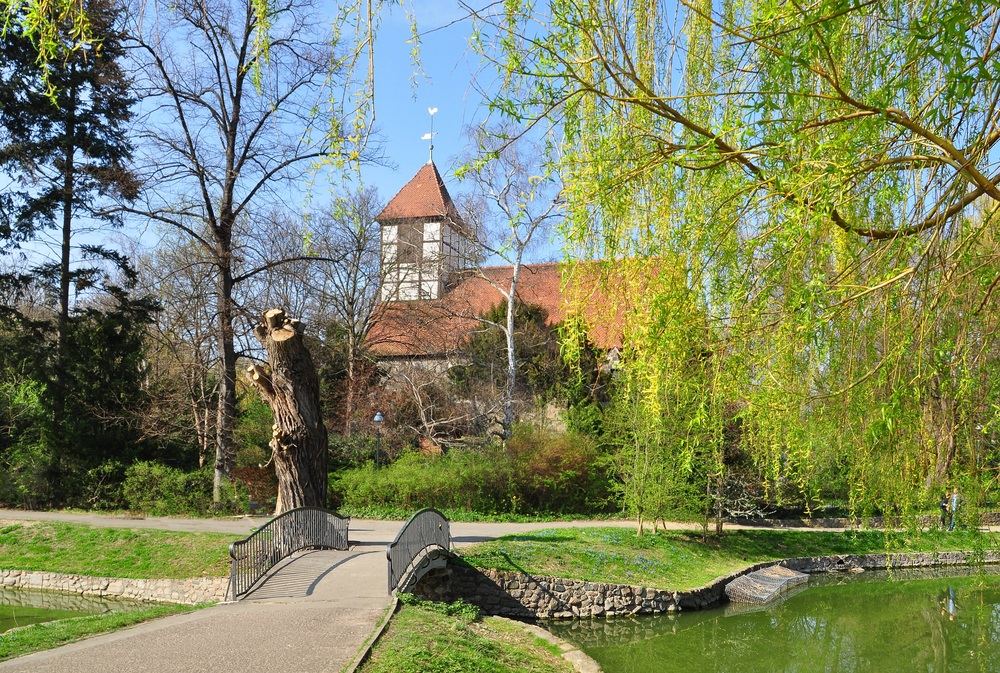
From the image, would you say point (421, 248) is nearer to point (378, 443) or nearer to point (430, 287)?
point (430, 287)

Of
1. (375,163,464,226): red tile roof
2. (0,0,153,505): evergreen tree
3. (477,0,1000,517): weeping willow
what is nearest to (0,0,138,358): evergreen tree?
(0,0,153,505): evergreen tree

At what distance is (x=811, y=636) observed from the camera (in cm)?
1452

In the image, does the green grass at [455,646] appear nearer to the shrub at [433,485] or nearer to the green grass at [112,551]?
the green grass at [112,551]

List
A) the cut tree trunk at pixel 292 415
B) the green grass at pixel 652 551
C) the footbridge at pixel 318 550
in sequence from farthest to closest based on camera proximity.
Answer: the green grass at pixel 652 551, the cut tree trunk at pixel 292 415, the footbridge at pixel 318 550

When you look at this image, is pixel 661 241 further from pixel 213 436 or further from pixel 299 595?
pixel 213 436

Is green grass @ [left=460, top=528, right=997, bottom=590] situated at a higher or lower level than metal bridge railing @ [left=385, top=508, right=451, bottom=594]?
lower

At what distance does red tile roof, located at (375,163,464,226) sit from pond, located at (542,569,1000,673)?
16871 mm

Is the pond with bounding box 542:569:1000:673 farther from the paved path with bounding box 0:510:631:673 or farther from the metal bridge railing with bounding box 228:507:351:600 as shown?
the metal bridge railing with bounding box 228:507:351:600

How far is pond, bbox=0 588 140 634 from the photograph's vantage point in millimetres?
12875

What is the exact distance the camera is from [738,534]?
22125mm

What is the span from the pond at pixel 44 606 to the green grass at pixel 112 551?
0.57m

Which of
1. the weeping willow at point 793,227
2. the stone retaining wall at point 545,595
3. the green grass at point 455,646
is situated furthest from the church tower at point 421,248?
the weeping willow at point 793,227

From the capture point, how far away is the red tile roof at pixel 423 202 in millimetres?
29938

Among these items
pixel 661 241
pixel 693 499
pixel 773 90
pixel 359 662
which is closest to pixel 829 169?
pixel 773 90
